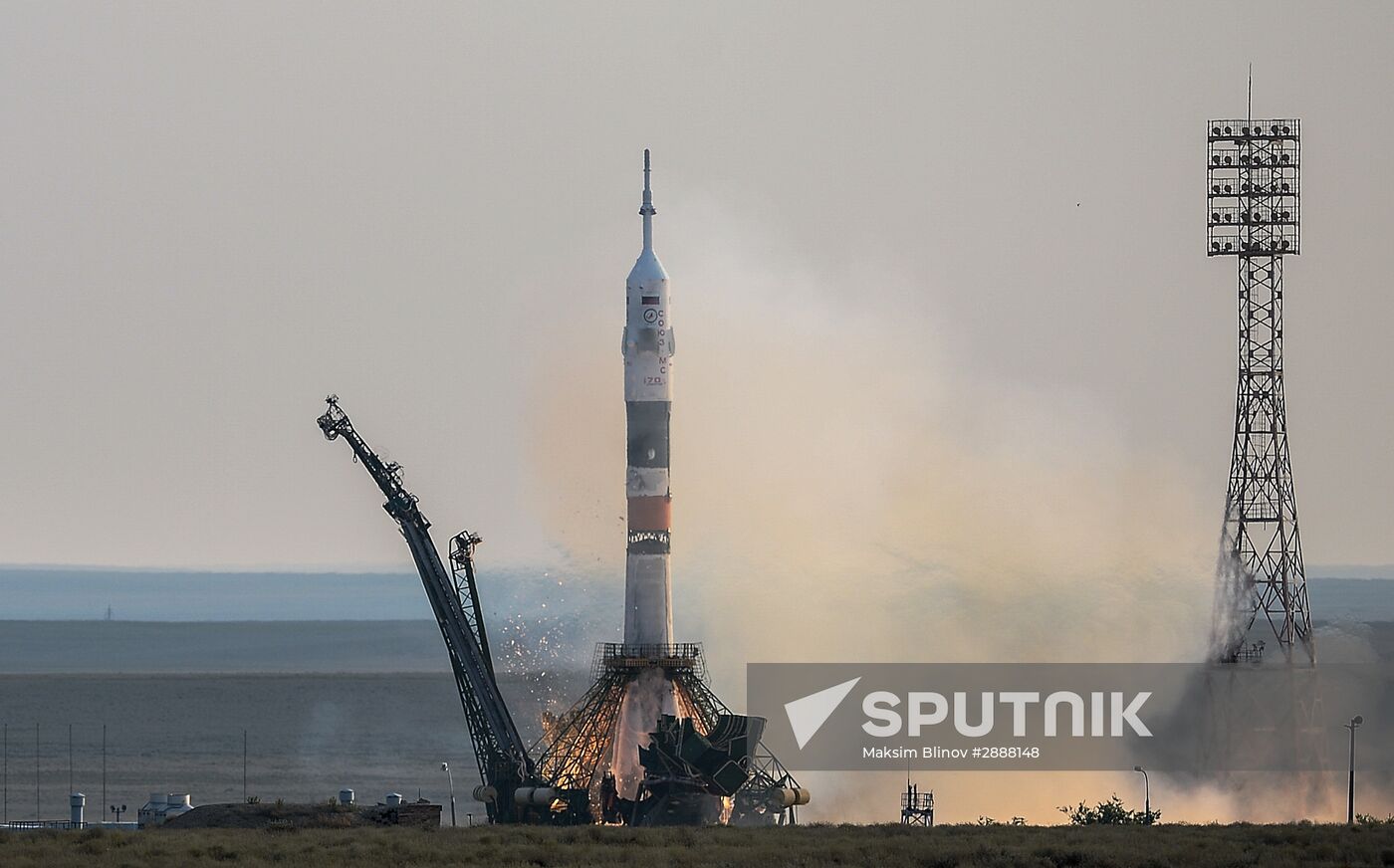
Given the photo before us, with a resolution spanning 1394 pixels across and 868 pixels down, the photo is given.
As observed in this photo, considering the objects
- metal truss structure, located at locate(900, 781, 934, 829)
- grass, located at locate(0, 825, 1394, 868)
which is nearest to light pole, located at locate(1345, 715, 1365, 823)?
grass, located at locate(0, 825, 1394, 868)

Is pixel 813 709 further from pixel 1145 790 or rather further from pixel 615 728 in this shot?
pixel 615 728

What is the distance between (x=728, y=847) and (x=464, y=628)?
106ft

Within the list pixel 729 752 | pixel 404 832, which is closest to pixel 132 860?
pixel 404 832

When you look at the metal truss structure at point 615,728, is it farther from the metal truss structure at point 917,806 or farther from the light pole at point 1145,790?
the light pole at point 1145,790

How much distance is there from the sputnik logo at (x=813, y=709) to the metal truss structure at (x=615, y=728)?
1307cm

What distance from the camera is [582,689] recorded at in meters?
137

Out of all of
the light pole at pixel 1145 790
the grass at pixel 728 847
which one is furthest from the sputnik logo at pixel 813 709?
the grass at pixel 728 847

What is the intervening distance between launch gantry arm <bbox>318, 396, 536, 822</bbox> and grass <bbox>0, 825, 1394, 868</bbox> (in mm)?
18327

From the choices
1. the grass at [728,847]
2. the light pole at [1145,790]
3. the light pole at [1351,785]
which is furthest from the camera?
the light pole at [1145,790]

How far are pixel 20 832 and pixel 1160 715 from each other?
59048 millimetres

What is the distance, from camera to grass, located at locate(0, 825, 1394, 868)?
95.9 meters

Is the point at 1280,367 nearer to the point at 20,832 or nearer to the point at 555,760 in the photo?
the point at 555,760

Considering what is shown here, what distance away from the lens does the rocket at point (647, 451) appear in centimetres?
12781

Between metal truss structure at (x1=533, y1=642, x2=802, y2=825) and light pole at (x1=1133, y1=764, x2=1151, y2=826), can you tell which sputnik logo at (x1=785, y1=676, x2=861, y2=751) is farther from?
light pole at (x1=1133, y1=764, x2=1151, y2=826)
